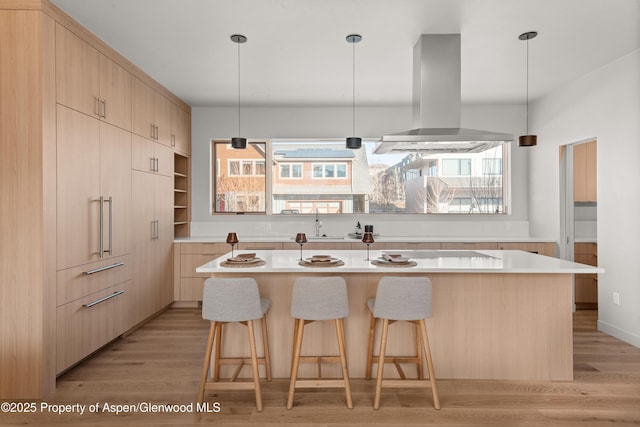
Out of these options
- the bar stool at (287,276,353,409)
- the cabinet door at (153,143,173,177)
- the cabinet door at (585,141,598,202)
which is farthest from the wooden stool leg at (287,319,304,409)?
the cabinet door at (585,141,598,202)

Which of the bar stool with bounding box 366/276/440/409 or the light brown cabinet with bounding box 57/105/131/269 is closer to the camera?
the bar stool with bounding box 366/276/440/409

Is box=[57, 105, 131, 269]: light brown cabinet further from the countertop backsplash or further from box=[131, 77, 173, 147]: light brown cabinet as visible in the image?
the countertop backsplash

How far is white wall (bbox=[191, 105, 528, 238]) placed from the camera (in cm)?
541

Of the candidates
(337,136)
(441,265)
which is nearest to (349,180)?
(337,136)

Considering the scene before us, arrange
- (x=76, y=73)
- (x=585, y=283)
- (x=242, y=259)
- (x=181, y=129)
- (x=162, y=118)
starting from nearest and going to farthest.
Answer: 1. (x=242, y=259)
2. (x=76, y=73)
3. (x=162, y=118)
4. (x=585, y=283)
5. (x=181, y=129)

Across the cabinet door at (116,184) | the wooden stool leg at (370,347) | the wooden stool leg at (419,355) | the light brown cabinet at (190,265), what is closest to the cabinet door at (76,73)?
the cabinet door at (116,184)

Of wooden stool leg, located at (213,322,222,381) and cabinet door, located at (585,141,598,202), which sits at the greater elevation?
cabinet door, located at (585,141,598,202)

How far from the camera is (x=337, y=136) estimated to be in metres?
5.47

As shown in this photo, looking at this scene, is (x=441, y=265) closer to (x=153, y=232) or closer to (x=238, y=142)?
(x=238, y=142)

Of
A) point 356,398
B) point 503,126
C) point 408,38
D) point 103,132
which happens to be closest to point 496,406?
point 356,398

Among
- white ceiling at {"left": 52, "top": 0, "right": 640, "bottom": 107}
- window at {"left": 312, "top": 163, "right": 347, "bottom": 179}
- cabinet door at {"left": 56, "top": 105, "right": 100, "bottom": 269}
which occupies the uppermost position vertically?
white ceiling at {"left": 52, "top": 0, "right": 640, "bottom": 107}

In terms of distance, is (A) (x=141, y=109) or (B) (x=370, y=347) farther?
(A) (x=141, y=109)

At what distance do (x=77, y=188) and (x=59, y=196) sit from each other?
23 centimetres

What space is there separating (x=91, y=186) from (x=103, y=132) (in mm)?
529
